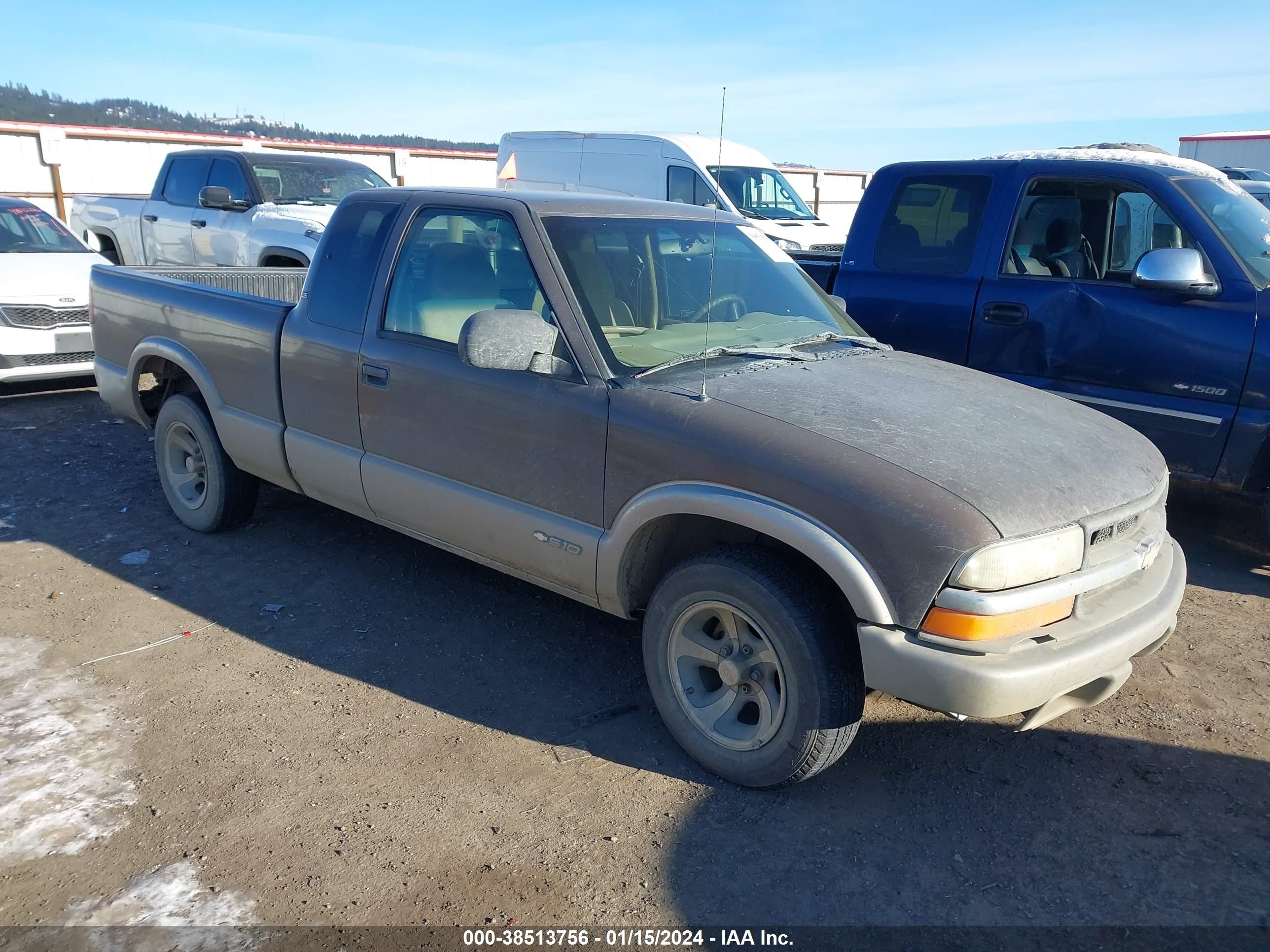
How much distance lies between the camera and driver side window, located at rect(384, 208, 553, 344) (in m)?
3.92

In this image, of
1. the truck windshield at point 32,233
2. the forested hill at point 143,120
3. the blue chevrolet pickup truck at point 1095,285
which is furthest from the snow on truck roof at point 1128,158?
the forested hill at point 143,120

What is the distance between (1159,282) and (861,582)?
3163mm

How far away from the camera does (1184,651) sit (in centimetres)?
430

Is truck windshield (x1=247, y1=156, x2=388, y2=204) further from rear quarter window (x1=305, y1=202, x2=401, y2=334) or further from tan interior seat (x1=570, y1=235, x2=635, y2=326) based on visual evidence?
tan interior seat (x1=570, y1=235, x2=635, y2=326)

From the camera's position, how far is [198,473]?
18.2 ft

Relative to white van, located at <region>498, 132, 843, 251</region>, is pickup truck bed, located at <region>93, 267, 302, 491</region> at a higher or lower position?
lower

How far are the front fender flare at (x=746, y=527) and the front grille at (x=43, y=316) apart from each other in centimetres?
715

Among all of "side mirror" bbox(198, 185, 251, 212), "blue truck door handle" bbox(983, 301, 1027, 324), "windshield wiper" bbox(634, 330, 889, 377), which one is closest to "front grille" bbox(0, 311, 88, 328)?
"side mirror" bbox(198, 185, 251, 212)

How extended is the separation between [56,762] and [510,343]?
211 cm

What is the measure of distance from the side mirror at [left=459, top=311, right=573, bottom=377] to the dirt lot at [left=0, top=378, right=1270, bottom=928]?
1299mm

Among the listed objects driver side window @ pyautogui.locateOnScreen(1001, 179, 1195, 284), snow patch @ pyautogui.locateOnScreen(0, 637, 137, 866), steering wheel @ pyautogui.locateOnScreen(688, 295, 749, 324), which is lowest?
snow patch @ pyautogui.locateOnScreen(0, 637, 137, 866)

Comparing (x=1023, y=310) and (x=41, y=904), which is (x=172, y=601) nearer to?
(x=41, y=904)

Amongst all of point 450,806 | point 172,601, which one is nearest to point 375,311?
point 172,601

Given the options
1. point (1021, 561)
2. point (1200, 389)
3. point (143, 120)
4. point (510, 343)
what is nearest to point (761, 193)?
point (1200, 389)
